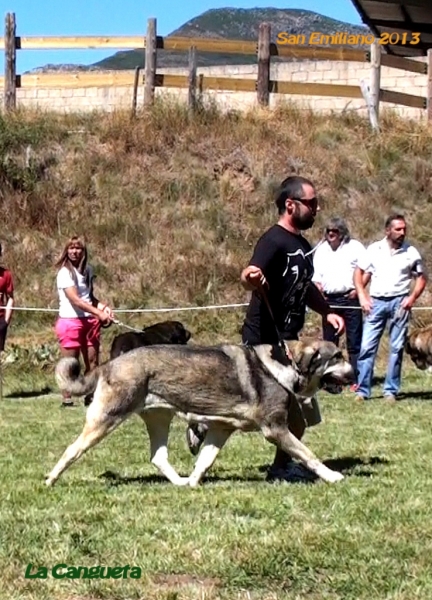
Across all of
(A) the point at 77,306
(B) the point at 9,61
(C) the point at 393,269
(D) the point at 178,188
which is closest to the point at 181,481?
(A) the point at 77,306

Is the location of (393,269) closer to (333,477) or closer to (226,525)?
(333,477)

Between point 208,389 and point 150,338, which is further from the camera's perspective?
point 150,338

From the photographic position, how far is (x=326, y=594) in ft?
13.5

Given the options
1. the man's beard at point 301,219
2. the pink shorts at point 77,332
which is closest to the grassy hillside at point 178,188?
the pink shorts at point 77,332

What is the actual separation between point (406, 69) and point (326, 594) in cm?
1706

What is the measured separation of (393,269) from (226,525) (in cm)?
625

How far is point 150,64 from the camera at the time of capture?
20.2 m

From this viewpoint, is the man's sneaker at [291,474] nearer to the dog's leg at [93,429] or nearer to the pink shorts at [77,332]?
the dog's leg at [93,429]

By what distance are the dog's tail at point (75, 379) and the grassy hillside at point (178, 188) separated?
1016 centimetres

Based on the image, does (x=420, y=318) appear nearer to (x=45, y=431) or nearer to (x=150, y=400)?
(x=45, y=431)

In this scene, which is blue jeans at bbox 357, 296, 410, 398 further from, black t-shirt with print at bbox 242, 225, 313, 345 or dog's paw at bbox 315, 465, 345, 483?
dog's paw at bbox 315, 465, 345, 483

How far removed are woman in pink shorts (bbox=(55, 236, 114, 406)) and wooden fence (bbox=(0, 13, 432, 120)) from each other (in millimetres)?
9786

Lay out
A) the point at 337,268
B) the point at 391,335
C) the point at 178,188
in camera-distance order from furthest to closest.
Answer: the point at 178,188 < the point at 337,268 < the point at 391,335

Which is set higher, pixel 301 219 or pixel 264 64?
pixel 264 64
